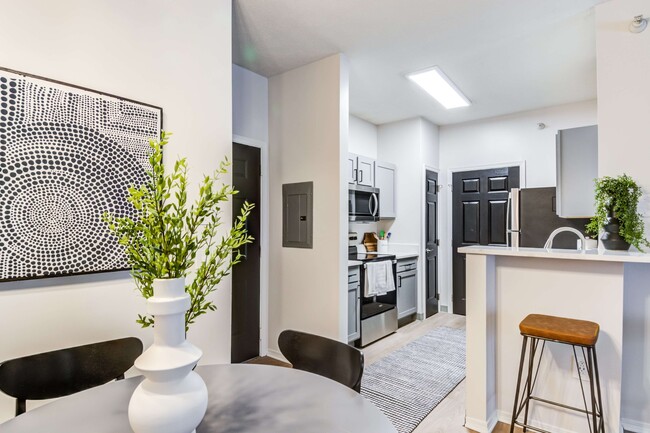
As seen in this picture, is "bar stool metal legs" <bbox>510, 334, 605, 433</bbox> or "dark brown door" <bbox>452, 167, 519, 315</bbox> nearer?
"bar stool metal legs" <bbox>510, 334, 605, 433</bbox>

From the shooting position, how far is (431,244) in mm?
5195

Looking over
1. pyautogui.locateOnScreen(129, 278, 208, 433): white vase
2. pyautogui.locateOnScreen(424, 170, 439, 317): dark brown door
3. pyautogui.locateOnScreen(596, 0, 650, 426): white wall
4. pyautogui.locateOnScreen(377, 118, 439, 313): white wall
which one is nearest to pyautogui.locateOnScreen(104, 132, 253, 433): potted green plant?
pyautogui.locateOnScreen(129, 278, 208, 433): white vase

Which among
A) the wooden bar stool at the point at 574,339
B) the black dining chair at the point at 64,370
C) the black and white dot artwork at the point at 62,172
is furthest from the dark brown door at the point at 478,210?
the black dining chair at the point at 64,370

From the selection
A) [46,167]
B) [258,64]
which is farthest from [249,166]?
[46,167]

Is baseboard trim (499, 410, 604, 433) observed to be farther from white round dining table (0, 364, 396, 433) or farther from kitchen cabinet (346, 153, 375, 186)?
kitchen cabinet (346, 153, 375, 186)

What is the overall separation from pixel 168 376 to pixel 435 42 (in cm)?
315

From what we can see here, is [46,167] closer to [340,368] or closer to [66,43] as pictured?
[66,43]

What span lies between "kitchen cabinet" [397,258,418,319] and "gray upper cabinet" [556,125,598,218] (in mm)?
2048

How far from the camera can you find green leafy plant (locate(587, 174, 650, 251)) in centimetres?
212

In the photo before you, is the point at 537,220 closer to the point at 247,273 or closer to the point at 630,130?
the point at 630,130

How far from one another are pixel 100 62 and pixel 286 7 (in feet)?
4.50

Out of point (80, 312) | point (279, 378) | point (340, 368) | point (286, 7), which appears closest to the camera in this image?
point (279, 378)

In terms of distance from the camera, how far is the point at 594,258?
1.97 meters

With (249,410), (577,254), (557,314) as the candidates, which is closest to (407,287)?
(557,314)
